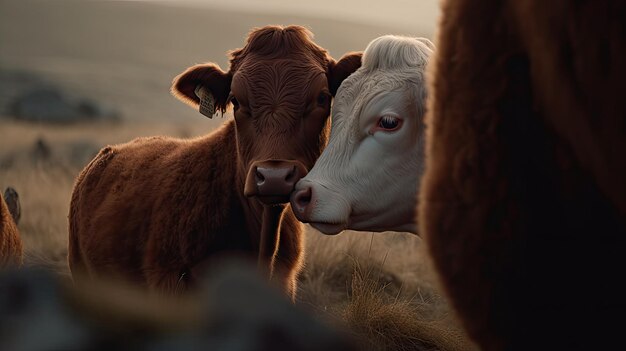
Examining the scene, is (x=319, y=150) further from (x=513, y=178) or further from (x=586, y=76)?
(x=586, y=76)

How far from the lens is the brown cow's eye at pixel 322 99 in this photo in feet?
14.1

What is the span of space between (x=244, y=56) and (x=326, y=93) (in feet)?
1.80

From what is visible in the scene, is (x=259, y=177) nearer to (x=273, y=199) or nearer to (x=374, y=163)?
(x=273, y=199)

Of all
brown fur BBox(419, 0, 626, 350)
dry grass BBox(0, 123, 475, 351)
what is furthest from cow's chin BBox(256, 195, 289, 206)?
brown fur BBox(419, 0, 626, 350)

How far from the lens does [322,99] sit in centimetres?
431

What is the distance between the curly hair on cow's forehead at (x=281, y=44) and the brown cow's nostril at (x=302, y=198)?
39.6 inches

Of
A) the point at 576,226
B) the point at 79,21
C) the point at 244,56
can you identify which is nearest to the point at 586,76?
the point at 576,226

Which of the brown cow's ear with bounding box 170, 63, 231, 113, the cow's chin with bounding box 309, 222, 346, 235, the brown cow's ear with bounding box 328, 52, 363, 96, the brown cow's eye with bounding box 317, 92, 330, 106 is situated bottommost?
the cow's chin with bounding box 309, 222, 346, 235

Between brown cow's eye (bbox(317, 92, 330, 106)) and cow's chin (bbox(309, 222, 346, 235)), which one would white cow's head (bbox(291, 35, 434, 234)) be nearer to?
cow's chin (bbox(309, 222, 346, 235))

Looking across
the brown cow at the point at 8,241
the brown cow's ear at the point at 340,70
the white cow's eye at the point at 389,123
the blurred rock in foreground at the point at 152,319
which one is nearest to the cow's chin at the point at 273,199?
the white cow's eye at the point at 389,123

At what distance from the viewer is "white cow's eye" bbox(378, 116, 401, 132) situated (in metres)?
3.73

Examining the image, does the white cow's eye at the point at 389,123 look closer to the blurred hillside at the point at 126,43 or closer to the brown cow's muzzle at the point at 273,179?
the brown cow's muzzle at the point at 273,179

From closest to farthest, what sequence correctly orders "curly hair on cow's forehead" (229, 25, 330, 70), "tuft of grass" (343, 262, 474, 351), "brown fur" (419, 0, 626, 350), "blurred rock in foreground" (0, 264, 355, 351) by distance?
"blurred rock in foreground" (0, 264, 355, 351) < "brown fur" (419, 0, 626, 350) < "curly hair on cow's forehead" (229, 25, 330, 70) < "tuft of grass" (343, 262, 474, 351)

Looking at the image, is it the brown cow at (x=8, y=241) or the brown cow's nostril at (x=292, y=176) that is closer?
the brown cow's nostril at (x=292, y=176)
